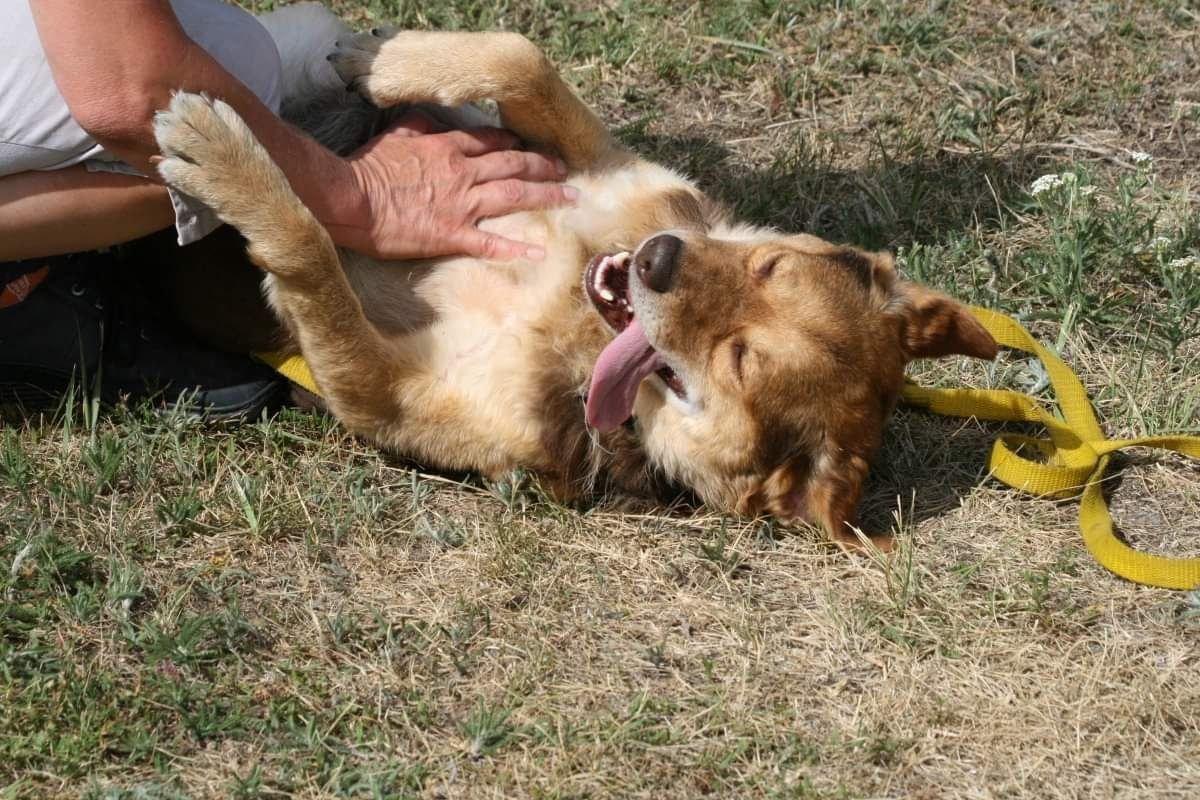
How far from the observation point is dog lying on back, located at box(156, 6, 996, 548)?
3809 mm

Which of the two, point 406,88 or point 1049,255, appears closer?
point 406,88

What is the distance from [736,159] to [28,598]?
336 centimetres

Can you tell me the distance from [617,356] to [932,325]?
1.00 meters

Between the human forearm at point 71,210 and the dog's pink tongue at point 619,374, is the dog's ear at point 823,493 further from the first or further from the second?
the human forearm at point 71,210

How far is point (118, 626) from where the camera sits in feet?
11.2

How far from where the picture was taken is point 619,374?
3.96m

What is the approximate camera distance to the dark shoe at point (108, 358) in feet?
13.3

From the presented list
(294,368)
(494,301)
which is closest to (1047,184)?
(494,301)

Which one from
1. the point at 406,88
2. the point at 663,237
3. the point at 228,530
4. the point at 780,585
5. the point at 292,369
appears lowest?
the point at 780,585

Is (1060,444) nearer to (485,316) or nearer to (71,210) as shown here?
(485,316)

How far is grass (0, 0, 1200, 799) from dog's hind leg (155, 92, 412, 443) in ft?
1.26

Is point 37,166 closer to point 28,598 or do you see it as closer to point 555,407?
point 28,598

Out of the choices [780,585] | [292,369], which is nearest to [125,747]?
[292,369]

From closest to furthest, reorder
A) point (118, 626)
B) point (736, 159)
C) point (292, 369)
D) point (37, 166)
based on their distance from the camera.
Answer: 1. point (118, 626)
2. point (37, 166)
3. point (292, 369)
4. point (736, 159)
